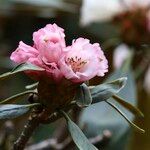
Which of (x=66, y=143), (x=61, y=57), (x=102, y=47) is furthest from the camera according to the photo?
(x=102, y=47)

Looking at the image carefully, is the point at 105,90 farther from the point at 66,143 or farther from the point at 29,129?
the point at 66,143

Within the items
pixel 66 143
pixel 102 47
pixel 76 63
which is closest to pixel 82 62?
pixel 76 63

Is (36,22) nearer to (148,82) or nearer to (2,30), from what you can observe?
(2,30)

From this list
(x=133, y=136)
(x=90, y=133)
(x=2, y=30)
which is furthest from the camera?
(x=2, y=30)

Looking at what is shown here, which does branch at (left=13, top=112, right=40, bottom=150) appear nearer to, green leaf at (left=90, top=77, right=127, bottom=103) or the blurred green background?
green leaf at (left=90, top=77, right=127, bottom=103)

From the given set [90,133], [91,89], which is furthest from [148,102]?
[91,89]

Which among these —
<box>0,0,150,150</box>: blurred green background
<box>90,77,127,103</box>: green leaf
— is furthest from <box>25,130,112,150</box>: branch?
<box>90,77,127,103</box>: green leaf

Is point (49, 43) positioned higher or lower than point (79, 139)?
higher

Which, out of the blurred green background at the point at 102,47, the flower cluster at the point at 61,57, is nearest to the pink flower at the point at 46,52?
the flower cluster at the point at 61,57
